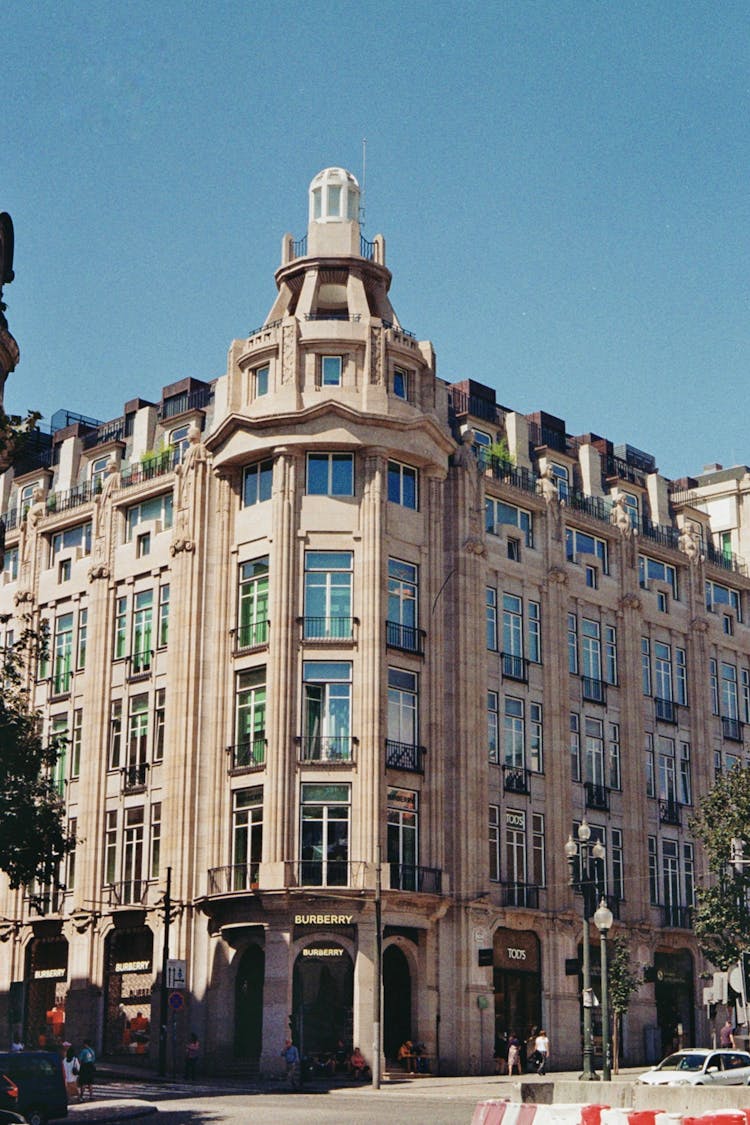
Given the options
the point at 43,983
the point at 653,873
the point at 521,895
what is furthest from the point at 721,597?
the point at 43,983

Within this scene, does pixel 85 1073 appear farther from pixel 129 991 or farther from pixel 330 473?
pixel 330 473

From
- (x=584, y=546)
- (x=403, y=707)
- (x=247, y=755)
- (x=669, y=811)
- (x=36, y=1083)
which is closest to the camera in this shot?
(x=36, y=1083)

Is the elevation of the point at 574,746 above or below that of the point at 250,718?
above

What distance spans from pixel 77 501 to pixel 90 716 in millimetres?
10561

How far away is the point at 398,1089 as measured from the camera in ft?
166

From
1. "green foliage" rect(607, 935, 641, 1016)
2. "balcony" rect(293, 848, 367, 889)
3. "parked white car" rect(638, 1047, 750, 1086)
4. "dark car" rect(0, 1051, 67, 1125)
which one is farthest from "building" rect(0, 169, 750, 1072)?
"dark car" rect(0, 1051, 67, 1125)

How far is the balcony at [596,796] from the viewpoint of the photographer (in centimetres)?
6762

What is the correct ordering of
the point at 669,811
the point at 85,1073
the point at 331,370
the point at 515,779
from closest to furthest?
1. the point at 85,1073
2. the point at 331,370
3. the point at 515,779
4. the point at 669,811

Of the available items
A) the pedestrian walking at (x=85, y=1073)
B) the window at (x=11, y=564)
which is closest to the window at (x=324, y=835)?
the pedestrian walking at (x=85, y=1073)

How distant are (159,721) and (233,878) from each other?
838 centimetres

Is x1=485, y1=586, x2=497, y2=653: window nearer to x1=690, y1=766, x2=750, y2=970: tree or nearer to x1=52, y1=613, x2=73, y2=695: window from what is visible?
x1=690, y1=766, x2=750, y2=970: tree

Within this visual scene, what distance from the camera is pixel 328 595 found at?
194ft

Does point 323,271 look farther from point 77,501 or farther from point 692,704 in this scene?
point 692,704

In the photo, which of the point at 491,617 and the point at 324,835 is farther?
the point at 491,617
